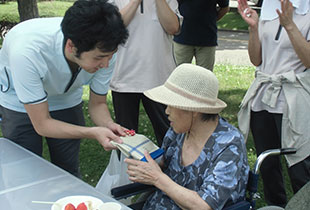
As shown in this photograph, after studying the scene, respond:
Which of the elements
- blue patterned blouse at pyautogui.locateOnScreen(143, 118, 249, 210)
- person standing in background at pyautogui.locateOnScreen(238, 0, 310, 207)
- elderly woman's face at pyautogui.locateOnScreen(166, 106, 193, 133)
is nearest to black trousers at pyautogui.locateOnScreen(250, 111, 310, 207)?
person standing in background at pyautogui.locateOnScreen(238, 0, 310, 207)

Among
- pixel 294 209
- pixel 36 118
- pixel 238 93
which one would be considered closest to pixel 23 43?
pixel 36 118

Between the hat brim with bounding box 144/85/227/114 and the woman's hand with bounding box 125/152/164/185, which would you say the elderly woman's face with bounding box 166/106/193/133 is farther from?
the woman's hand with bounding box 125/152/164/185

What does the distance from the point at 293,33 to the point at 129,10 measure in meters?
1.27

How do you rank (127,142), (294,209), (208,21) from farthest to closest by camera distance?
(208,21) < (127,142) < (294,209)

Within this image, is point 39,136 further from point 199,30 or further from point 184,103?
point 199,30

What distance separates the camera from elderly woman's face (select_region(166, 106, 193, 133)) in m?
2.05

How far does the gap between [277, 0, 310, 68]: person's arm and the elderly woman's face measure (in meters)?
0.87

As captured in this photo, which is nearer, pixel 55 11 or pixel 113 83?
pixel 113 83

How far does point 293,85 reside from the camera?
2537 millimetres

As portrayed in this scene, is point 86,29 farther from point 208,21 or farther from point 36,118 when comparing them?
point 208,21

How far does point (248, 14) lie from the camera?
8.97 ft

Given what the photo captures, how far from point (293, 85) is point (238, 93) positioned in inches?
151

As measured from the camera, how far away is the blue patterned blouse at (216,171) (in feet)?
6.13

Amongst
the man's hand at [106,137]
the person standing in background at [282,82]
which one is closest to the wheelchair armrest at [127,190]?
the man's hand at [106,137]
